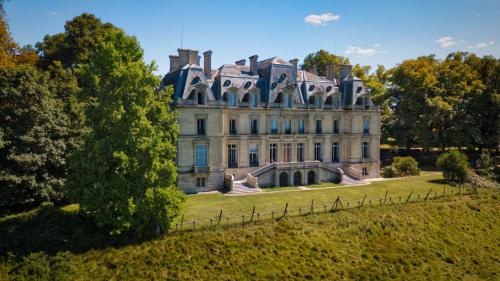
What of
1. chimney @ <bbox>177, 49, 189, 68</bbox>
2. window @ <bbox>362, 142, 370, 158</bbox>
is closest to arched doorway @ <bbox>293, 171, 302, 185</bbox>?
window @ <bbox>362, 142, 370, 158</bbox>

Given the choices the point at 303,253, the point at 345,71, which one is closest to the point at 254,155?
the point at 345,71

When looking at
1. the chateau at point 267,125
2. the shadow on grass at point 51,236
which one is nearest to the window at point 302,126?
the chateau at point 267,125

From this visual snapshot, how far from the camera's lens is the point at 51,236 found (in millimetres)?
19969

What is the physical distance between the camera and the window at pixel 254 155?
36156 millimetres

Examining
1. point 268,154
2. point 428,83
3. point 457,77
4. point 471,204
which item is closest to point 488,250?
point 471,204

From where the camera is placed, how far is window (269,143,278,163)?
3712 centimetres

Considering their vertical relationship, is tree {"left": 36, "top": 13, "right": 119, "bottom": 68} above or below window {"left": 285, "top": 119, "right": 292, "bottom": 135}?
above

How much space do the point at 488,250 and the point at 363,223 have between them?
8802mm

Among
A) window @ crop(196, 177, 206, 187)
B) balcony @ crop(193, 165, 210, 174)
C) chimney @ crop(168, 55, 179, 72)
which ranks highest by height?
chimney @ crop(168, 55, 179, 72)

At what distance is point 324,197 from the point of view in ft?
99.4

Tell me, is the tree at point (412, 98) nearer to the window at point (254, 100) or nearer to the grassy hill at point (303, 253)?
the grassy hill at point (303, 253)

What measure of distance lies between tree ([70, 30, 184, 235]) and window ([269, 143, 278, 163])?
17.3 metres

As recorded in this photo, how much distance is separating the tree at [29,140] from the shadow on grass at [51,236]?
7.88 ft

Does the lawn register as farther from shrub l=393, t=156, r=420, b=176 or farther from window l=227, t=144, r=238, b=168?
window l=227, t=144, r=238, b=168
